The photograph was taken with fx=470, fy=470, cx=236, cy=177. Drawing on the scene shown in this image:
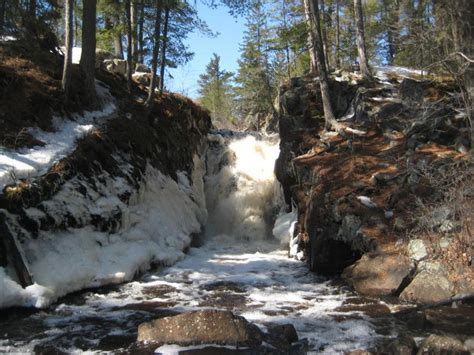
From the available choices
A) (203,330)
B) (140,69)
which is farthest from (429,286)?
(140,69)

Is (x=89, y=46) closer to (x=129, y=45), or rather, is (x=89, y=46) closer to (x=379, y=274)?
(x=129, y=45)

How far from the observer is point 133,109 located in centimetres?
1470

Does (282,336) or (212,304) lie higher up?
(282,336)

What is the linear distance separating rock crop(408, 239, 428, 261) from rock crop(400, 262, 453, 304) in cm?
21

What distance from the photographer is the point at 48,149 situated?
10219 mm

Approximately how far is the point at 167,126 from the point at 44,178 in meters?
6.91

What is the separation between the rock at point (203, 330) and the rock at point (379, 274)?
3296 millimetres

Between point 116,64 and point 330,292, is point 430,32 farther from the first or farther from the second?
point 116,64

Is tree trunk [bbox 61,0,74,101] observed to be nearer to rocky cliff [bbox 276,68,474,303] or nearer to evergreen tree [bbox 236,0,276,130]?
rocky cliff [bbox 276,68,474,303]

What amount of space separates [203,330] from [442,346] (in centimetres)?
278

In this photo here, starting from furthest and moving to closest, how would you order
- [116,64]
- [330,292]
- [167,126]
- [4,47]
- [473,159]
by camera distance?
[116,64], [167,126], [4,47], [330,292], [473,159]

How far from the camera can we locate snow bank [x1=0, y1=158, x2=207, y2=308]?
792cm

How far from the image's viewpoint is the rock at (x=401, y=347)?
17.7 ft

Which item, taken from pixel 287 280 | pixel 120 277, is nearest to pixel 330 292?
pixel 287 280
